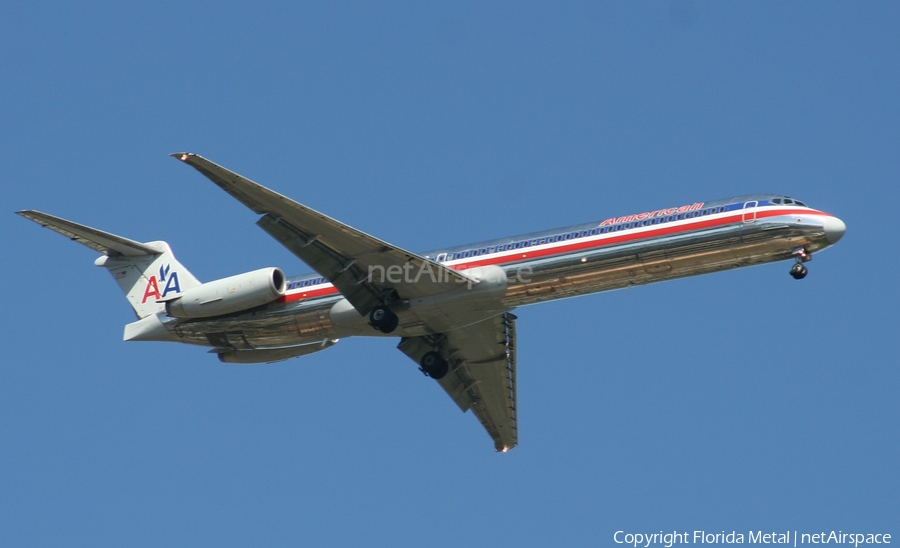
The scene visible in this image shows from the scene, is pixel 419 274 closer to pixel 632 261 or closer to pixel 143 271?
pixel 632 261

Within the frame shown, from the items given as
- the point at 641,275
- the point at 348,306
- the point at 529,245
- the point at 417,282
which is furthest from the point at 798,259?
the point at 348,306

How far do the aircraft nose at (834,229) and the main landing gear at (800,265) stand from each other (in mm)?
642

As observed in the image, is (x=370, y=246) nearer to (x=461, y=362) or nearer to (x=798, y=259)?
(x=461, y=362)

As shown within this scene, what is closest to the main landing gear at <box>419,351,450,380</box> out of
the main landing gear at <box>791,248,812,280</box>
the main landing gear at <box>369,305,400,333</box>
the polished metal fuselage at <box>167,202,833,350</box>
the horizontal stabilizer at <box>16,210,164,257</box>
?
the polished metal fuselage at <box>167,202,833,350</box>

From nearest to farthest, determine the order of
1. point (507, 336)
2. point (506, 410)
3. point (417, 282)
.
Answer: point (417, 282) < point (507, 336) < point (506, 410)

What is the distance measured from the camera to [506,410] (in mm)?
39312

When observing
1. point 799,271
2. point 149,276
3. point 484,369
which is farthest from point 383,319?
point 799,271

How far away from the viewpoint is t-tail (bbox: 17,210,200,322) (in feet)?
121

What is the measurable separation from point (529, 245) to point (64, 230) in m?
12.5

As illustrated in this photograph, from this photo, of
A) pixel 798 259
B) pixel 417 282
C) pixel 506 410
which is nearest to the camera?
pixel 798 259

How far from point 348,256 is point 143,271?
26.6 ft

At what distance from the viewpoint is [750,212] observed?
3039cm

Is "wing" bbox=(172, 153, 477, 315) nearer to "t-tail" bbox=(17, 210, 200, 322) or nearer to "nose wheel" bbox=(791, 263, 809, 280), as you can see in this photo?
"t-tail" bbox=(17, 210, 200, 322)

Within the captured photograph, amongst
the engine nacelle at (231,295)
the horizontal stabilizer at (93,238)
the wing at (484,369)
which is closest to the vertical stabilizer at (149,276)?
the horizontal stabilizer at (93,238)
